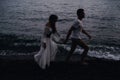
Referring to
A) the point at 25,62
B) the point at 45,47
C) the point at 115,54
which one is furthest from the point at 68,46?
the point at 45,47

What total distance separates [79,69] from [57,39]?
143cm

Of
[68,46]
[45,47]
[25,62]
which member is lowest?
[68,46]

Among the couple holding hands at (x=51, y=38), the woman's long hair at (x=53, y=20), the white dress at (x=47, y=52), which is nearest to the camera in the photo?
the woman's long hair at (x=53, y=20)

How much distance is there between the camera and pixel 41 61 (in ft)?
32.6

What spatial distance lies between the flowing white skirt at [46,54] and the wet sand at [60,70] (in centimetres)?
28

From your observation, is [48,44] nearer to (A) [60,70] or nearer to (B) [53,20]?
(B) [53,20]

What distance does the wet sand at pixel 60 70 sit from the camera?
9.50 m

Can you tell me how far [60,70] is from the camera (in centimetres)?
1015

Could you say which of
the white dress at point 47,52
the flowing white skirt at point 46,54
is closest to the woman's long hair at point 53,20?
the white dress at point 47,52

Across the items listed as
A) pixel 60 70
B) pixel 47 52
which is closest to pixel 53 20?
pixel 47 52

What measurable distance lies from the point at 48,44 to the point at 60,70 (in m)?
1.11

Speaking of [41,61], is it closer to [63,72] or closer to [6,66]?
[63,72]

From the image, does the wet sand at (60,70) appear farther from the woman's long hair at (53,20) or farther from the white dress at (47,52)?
the woman's long hair at (53,20)

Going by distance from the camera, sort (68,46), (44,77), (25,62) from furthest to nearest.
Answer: (68,46), (25,62), (44,77)
